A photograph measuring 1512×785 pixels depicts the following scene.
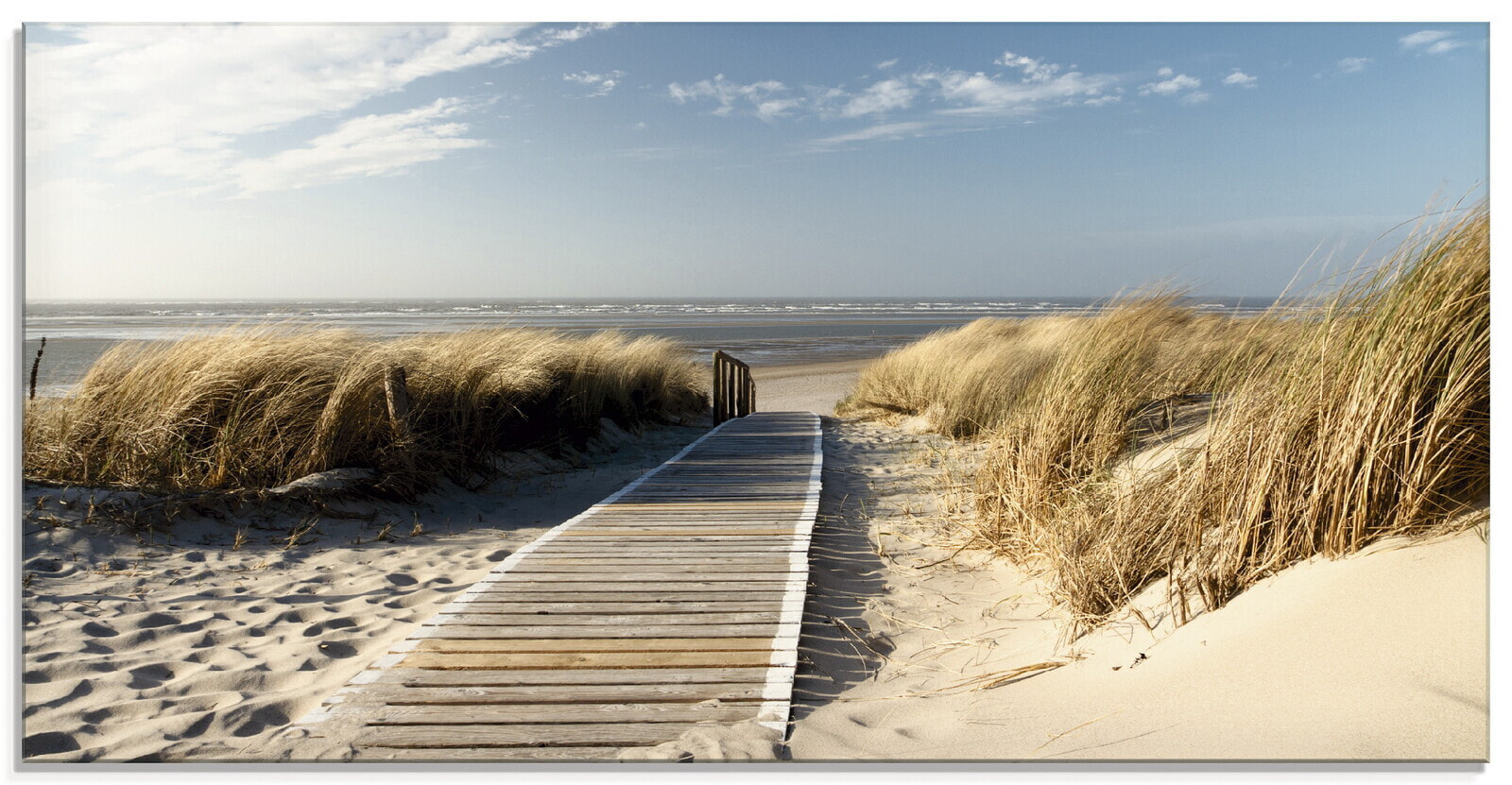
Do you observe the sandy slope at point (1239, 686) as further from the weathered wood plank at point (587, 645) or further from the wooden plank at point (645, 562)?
the wooden plank at point (645, 562)

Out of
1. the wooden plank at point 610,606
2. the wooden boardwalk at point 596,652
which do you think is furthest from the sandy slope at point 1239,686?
the wooden plank at point 610,606

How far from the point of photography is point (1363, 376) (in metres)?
2.57

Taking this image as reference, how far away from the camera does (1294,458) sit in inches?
105

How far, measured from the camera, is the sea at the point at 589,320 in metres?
5.44

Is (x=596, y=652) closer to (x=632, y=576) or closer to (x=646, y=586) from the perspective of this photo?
(x=646, y=586)

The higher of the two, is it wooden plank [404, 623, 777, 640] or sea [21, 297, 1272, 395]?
sea [21, 297, 1272, 395]

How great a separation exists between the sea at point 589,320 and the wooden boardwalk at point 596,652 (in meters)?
1.85

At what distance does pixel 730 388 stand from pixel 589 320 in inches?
1212

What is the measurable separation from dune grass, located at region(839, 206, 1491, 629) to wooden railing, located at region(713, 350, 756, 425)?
23.0 ft

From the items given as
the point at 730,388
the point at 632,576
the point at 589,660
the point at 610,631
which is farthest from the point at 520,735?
the point at 730,388

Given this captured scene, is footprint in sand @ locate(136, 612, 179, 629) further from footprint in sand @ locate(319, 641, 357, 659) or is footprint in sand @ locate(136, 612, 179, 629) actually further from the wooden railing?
the wooden railing

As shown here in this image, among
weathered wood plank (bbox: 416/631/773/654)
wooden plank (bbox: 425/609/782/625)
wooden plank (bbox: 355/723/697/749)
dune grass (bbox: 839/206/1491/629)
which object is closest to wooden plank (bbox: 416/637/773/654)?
weathered wood plank (bbox: 416/631/773/654)

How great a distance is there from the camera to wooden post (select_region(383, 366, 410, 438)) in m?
5.86
